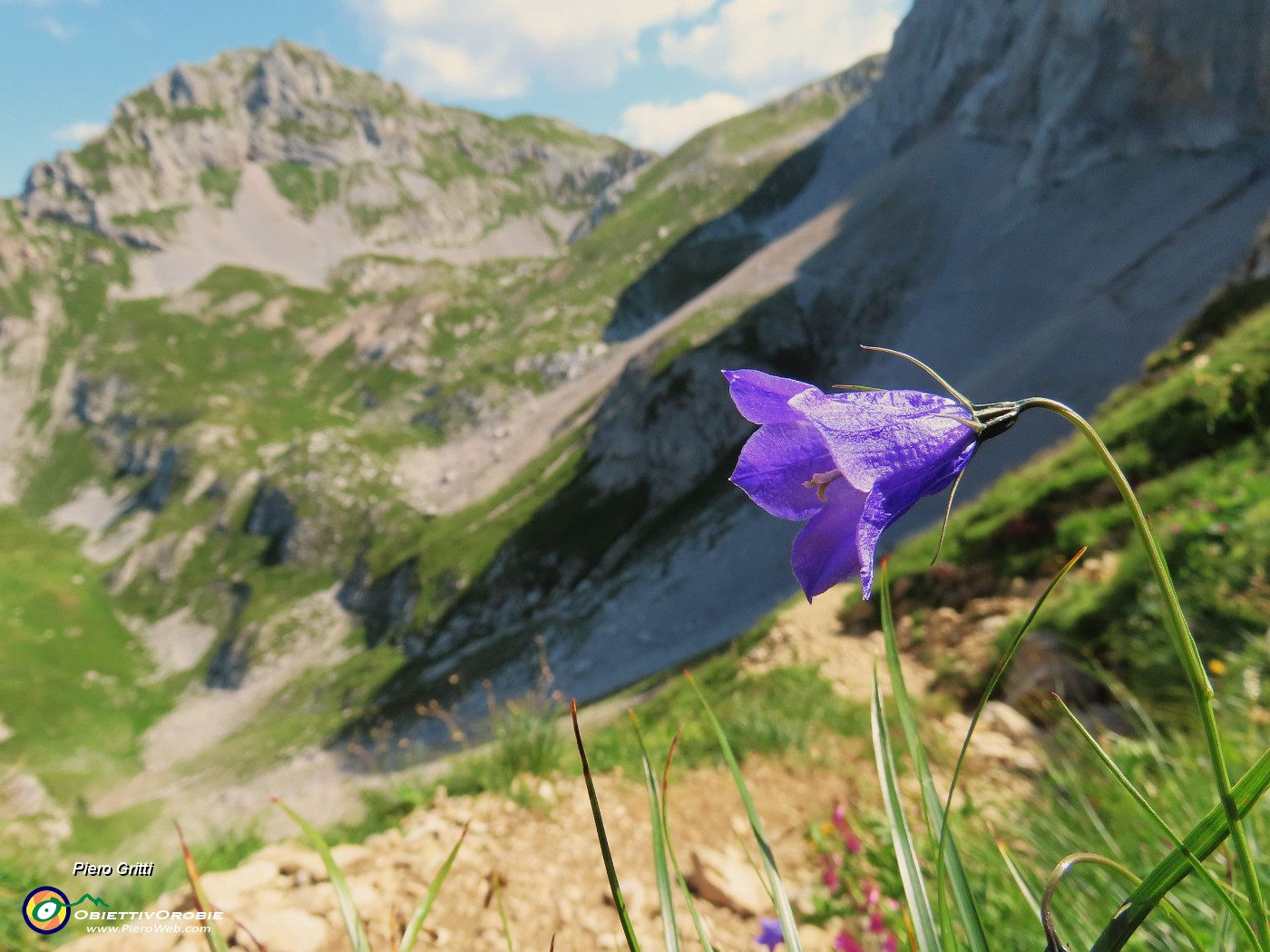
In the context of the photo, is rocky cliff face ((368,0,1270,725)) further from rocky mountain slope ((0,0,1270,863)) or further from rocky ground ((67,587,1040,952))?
rocky ground ((67,587,1040,952))

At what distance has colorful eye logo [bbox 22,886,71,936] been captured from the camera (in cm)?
285

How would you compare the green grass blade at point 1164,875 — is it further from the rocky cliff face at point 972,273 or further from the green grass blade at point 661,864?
the rocky cliff face at point 972,273

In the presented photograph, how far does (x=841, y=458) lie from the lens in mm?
1281

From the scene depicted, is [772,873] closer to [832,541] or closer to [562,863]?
[832,541]

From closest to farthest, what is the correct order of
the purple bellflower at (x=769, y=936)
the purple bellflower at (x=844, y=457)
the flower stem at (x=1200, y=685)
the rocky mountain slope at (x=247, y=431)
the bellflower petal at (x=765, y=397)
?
the flower stem at (x=1200, y=685) < the purple bellflower at (x=844, y=457) < the bellflower petal at (x=765, y=397) < the purple bellflower at (x=769, y=936) < the rocky mountain slope at (x=247, y=431)

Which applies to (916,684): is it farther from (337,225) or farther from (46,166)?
(46,166)

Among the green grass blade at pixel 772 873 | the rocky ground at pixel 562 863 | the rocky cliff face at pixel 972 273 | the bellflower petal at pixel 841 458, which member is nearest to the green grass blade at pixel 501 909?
the rocky ground at pixel 562 863

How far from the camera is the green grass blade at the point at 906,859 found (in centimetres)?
138

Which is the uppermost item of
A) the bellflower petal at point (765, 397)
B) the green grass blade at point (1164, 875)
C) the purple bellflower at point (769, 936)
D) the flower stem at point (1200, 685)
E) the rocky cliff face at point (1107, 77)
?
the rocky cliff face at point (1107, 77)

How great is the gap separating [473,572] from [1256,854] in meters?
63.1

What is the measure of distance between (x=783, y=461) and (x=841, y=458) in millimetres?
172

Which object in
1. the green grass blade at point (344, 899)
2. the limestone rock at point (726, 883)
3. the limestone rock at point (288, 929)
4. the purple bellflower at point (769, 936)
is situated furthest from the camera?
the limestone rock at point (726, 883)

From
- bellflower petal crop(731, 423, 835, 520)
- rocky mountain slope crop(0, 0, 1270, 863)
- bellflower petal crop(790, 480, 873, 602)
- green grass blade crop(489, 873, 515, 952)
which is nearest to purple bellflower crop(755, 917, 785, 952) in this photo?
green grass blade crop(489, 873, 515, 952)

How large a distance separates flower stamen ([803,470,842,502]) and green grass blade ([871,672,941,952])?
449 mm
